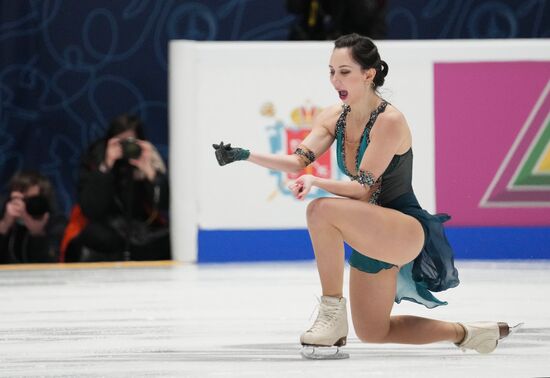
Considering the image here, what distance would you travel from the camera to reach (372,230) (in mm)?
3367

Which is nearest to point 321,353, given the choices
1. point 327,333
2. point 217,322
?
point 327,333

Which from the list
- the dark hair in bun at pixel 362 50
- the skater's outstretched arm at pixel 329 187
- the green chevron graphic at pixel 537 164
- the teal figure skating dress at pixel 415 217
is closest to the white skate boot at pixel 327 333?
the teal figure skating dress at pixel 415 217

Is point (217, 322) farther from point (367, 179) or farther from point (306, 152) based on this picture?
point (367, 179)

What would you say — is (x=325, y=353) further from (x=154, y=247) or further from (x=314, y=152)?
(x=154, y=247)

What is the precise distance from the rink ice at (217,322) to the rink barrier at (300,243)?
0.14m

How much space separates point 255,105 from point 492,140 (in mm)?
1294

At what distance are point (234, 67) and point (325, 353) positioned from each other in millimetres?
3634

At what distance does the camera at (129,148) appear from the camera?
6.88m

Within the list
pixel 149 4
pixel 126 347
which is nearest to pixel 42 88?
pixel 149 4

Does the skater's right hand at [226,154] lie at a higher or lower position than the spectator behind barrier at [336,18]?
lower

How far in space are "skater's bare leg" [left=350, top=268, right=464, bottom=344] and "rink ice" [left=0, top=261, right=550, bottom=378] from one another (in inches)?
1.9

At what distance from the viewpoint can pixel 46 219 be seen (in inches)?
281

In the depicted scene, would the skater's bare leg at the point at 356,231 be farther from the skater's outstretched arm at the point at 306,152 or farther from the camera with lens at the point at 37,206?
the camera with lens at the point at 37,206

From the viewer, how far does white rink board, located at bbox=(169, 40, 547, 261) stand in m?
6.80
